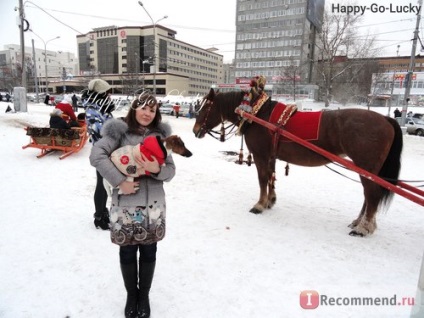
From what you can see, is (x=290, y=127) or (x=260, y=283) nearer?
(x=260, y=283)

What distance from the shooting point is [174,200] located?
4770 mm

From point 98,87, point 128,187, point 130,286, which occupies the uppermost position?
point 98,87

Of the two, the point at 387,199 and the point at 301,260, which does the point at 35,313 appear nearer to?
the point at 301,260

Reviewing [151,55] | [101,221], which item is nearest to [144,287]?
[101,221]

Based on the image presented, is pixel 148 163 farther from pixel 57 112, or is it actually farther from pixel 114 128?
pixel 57 112

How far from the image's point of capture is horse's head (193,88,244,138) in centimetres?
460

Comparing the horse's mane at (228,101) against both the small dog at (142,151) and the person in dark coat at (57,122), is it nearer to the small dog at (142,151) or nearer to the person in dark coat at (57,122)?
the small dog at (142,151)

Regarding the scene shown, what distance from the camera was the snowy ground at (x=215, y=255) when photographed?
2342mm

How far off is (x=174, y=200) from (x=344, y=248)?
8.96 feet

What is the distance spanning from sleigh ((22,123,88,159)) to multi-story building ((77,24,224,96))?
6672 centimetres

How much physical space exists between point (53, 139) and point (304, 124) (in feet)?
21.3

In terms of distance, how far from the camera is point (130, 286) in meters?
2.14

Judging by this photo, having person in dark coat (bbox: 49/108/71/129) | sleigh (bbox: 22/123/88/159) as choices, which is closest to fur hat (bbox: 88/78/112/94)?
sleigh (bbox: 22/123/88/159)

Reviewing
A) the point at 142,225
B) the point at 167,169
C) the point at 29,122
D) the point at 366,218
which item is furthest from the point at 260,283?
the point at 29,122
